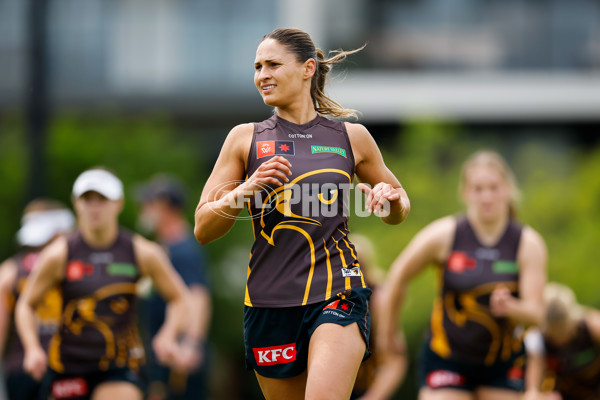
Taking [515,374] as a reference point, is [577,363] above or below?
below

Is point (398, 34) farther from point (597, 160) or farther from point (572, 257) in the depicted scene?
point (572, 257)

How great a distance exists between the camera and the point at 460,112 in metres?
27.4

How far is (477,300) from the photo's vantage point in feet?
23.5

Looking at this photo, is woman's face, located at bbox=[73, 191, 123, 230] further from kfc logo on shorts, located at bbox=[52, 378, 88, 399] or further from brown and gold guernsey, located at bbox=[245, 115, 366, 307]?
brown and gold guernsey, located at bbox=[245, 115, 366, 307]

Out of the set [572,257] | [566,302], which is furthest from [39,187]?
[572,257]

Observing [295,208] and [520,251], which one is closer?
[295,208]

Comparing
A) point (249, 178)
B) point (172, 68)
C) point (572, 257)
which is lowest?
point (572, 257)

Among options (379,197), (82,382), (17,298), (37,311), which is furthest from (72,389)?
(379,197)

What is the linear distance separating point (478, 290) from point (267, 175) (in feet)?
9.77

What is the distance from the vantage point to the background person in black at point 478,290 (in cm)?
713

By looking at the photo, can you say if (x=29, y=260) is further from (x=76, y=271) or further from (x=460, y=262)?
(x=460, y=262)

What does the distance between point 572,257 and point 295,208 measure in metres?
12.9

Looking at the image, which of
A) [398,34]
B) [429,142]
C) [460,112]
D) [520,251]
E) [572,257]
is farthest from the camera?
[398,34]

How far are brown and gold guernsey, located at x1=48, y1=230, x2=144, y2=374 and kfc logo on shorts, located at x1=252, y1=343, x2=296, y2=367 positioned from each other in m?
2.65
